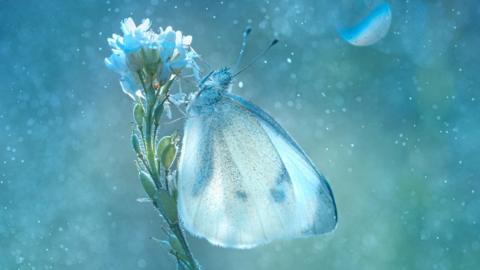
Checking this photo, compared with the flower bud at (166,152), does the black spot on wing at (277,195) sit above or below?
above

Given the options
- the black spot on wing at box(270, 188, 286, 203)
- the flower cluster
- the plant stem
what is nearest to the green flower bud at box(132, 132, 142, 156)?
the plant stem

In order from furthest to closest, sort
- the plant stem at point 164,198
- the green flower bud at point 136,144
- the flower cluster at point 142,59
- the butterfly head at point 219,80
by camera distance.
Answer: the butterfly head at point 219,80 → the flower cluster at point 142,59 → the green flower bud at point 136,144 → the plant stem at point 164,198

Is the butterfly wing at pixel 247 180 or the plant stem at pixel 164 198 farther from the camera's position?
the butterfly wing at pixel 247 180

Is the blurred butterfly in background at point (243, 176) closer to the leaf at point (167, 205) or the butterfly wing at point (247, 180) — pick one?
the butterfly wing at point (247, 180)

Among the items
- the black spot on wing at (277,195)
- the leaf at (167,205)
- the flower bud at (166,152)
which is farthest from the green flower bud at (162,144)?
the black spot on wing at (277,195)

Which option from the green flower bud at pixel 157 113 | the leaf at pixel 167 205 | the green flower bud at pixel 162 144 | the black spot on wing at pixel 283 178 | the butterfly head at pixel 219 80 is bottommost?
the leaf at pixel 167 205

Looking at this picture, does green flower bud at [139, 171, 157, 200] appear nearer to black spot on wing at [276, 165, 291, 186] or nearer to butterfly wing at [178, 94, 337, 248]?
butterfly wing at [178, 94, 337, 248]
